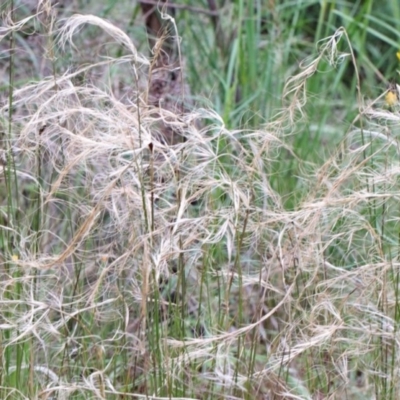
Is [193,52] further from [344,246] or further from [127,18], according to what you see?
[344,246]

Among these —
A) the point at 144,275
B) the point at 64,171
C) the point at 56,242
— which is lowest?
the point at 56,242

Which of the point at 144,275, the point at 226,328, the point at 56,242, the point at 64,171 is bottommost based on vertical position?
the point at 56,242

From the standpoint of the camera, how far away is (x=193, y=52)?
4.45 meters

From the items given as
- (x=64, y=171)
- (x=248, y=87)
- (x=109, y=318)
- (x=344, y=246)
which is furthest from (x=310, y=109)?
(x=64, y=171)

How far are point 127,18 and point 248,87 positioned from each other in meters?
1.11

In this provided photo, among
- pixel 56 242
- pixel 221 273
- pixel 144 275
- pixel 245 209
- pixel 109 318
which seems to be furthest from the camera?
pixel 56 242

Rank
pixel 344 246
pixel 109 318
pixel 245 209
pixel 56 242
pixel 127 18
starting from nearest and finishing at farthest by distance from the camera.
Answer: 1. pixel 245 209
2. pixel 109 318
3. pixel 344 246
4. pixel 56 242
5. pixel 127 18

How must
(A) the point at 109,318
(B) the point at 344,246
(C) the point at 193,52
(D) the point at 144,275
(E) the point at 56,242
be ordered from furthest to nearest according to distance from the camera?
(C) the point at 193,52, (E) the point at 56,242, (B) the point at 344,246, (A) the point at 109,318, (D) the point at 144,275

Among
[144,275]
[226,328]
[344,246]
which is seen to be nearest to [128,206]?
[144,275]

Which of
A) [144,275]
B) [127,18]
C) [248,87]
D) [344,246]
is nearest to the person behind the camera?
[144,275]

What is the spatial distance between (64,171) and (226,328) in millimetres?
486

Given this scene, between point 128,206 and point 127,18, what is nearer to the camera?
point 128,206

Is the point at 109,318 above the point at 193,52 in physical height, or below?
below

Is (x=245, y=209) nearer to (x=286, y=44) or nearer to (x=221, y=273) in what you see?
(x=221, y=273)
